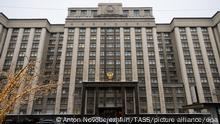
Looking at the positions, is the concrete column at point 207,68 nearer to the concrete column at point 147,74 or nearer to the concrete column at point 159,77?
the concrete column at point 159,77

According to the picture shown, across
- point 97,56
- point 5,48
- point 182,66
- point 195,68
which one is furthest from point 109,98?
point 5,48

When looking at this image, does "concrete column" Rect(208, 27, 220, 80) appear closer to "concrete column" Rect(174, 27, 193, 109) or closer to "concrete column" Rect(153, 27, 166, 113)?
"concrete column" Rect(174, 27, 193, 109)

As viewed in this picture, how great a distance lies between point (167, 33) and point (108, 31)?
21.9 m

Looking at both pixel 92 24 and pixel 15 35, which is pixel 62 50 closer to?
pixel 92 24

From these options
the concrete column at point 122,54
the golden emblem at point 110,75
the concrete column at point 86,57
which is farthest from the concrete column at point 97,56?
the concrete column at point 122,54

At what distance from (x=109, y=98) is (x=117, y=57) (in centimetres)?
1596

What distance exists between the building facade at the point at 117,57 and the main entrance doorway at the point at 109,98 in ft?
0.85

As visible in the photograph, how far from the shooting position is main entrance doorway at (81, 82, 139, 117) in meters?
48.7

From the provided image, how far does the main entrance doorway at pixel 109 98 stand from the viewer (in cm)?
4869

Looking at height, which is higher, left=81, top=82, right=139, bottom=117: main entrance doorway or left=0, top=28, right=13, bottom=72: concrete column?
left=0, top=28, right=13, bottom=72: concrete column

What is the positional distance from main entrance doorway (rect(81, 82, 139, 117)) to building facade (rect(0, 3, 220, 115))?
0.26 meters

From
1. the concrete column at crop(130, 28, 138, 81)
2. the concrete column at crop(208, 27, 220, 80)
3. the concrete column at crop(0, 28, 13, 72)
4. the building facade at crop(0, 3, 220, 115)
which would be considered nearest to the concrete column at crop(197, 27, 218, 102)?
the building facade at crop(0, 3, 220, 115)

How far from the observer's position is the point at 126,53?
62.0 metres

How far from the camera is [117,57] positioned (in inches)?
2420
